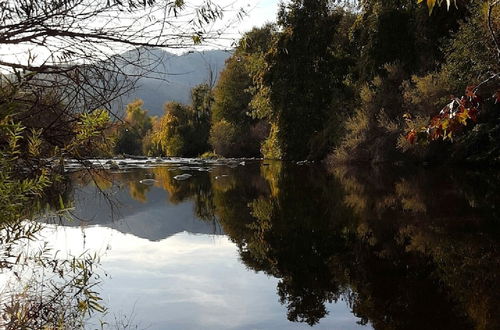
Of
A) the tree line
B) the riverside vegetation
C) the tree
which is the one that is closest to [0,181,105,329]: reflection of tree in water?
the riverside vegetation

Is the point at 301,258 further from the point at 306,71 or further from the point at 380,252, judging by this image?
the point at 306,71

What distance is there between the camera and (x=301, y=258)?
768cm

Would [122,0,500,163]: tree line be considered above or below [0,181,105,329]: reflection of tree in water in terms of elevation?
above

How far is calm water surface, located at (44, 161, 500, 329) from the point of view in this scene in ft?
17.4

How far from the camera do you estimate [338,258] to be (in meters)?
7.51

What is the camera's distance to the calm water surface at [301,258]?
5.30 metres

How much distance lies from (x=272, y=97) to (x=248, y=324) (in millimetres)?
30572

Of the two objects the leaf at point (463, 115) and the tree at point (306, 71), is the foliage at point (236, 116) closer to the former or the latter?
the tree at point (306, 71)

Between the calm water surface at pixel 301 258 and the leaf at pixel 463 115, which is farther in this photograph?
the calm water surface at pixel 301 258

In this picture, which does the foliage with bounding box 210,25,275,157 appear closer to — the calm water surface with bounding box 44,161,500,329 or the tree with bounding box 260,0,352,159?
the tree with bounding box 260,0,352,159

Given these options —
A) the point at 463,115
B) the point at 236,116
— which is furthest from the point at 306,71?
the point at 463,115

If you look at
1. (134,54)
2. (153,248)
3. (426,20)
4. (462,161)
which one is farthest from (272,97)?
(134,54)

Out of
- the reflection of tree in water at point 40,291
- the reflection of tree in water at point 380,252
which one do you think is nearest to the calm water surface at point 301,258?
the reflection of tree in water at point 380,252

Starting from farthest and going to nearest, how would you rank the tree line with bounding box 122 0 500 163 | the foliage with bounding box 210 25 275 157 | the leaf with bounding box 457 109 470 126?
the foliage with bounding box 210 25 275 157
the tree line with bounding box 122 0 500 163
the leaf with bounding box 457 109 470 126
